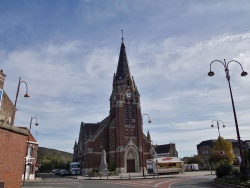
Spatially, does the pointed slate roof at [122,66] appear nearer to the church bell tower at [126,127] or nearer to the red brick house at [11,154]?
the church bell tower at [126,127]

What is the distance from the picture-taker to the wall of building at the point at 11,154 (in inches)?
458

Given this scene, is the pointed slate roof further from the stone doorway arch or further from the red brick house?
the red brick house

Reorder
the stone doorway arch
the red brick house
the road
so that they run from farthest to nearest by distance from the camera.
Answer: the stone doorway arch → the road → the red brick house

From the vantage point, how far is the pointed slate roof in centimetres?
5840

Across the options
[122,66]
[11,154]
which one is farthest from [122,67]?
[11,154]

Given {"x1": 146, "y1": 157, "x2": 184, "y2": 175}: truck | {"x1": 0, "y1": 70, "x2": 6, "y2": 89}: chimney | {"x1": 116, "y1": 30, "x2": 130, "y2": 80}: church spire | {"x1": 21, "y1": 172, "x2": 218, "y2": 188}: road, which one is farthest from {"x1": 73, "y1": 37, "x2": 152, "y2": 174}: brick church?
{"x1": 0, "y1": 70, "x2": 6, "y2": 89}: chimney

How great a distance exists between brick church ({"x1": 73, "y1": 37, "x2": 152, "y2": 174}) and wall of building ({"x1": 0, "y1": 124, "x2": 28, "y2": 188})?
36250 mm

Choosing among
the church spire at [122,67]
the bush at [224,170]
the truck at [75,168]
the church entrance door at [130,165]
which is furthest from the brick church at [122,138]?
the bush at [224,170]

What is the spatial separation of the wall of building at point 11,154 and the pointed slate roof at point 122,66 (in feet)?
150

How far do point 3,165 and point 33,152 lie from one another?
29244 millimetres

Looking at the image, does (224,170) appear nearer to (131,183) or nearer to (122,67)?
(131,183)

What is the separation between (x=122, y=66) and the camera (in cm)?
5981

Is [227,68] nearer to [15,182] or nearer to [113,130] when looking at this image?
[15,182]

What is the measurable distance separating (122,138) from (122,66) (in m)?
18.4
